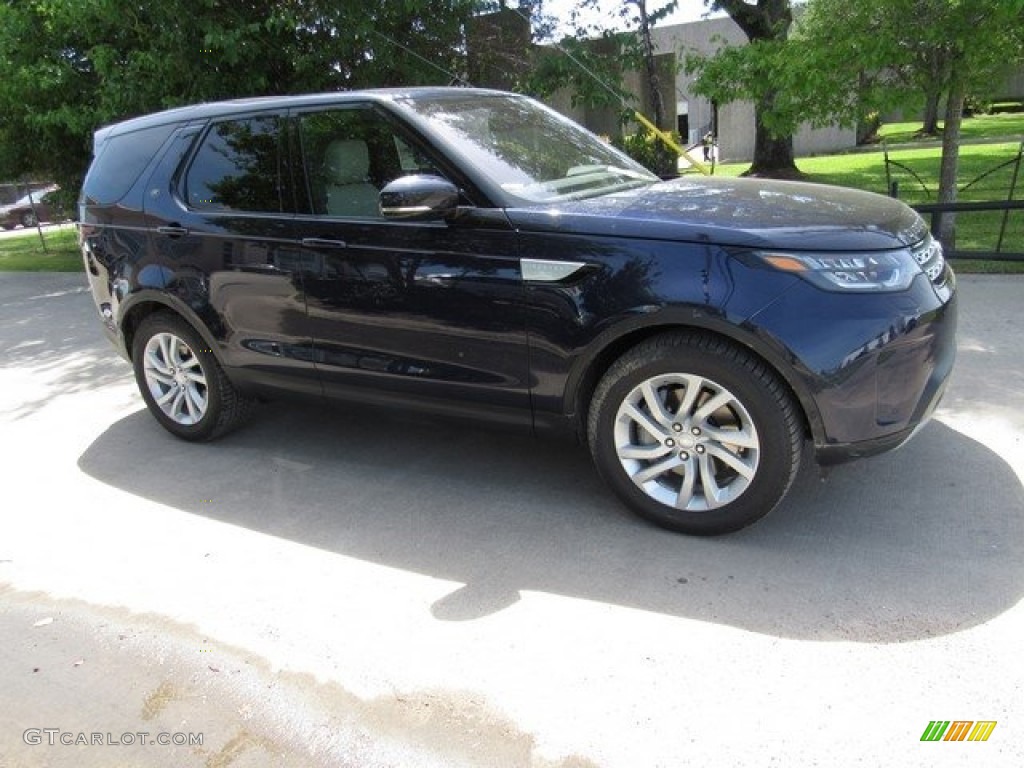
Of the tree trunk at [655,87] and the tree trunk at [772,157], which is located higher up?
the tree trunk at [655,87]

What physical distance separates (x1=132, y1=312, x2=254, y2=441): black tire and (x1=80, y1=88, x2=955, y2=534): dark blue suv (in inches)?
0.7

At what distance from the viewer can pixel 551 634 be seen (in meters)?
2.96

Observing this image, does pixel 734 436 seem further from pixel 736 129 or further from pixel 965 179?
pixel 736 129

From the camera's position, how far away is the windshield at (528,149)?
3793mm

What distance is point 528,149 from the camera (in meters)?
4.11

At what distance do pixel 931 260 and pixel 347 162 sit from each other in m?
2.76

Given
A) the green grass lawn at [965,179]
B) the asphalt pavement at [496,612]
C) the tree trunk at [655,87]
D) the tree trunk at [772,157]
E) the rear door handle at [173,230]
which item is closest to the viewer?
the asphalt pavement at [496,612]

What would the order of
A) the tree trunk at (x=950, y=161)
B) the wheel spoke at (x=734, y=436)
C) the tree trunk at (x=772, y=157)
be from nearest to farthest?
the wheel spoke at (x=734, y=436) < the tree trunk at (x=950, y=161) < the tree trunk at (x=772, y=157)

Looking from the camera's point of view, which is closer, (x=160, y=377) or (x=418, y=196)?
(x=418, y=196)

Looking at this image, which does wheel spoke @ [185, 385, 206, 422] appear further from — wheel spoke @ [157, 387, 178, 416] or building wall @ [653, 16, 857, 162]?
building wall @ [653, 16, 857, 162]

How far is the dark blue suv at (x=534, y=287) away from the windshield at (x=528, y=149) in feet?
0.06

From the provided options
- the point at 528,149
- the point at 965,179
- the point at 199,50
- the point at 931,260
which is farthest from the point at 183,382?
the point at 965,179

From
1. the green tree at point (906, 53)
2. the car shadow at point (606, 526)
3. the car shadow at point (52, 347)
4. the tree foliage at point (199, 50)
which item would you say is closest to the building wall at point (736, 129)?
the tree foliage at point (199, 50)

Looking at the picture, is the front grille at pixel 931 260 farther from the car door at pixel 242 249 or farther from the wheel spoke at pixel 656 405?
the car door at pixel 242 249
